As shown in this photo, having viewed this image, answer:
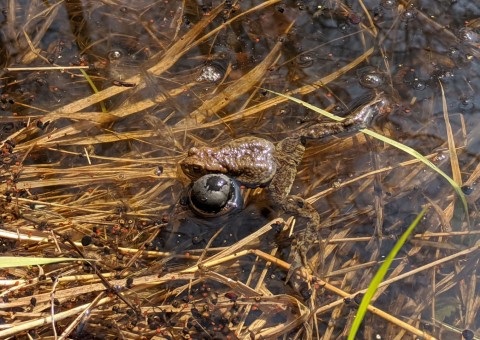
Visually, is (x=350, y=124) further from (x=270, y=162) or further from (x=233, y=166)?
(x=233, y=166)

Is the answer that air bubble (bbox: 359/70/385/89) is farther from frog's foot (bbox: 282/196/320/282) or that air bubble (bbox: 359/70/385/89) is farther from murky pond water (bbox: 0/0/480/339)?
frog's foot (bbox: 282/196/320/282)

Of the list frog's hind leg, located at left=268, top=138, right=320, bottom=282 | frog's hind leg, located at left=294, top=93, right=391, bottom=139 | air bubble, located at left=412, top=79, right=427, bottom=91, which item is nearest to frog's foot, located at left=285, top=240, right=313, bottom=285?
frog's hind leg, located at left=268, top=138, right=320, bottom=282

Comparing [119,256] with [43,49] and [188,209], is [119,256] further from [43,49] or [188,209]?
[43,49]

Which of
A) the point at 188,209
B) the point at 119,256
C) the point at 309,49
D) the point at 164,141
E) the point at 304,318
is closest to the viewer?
the point at 304,318

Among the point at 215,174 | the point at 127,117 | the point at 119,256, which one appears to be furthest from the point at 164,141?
the point at 119,256

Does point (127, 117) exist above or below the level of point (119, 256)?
above

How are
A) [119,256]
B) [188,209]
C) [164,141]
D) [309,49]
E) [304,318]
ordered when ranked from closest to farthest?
[304,318] → [119,256] → [188,209] → [164,141] → [309,49]

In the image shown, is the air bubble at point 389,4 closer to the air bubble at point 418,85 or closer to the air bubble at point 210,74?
the air bubble at point 418,85
